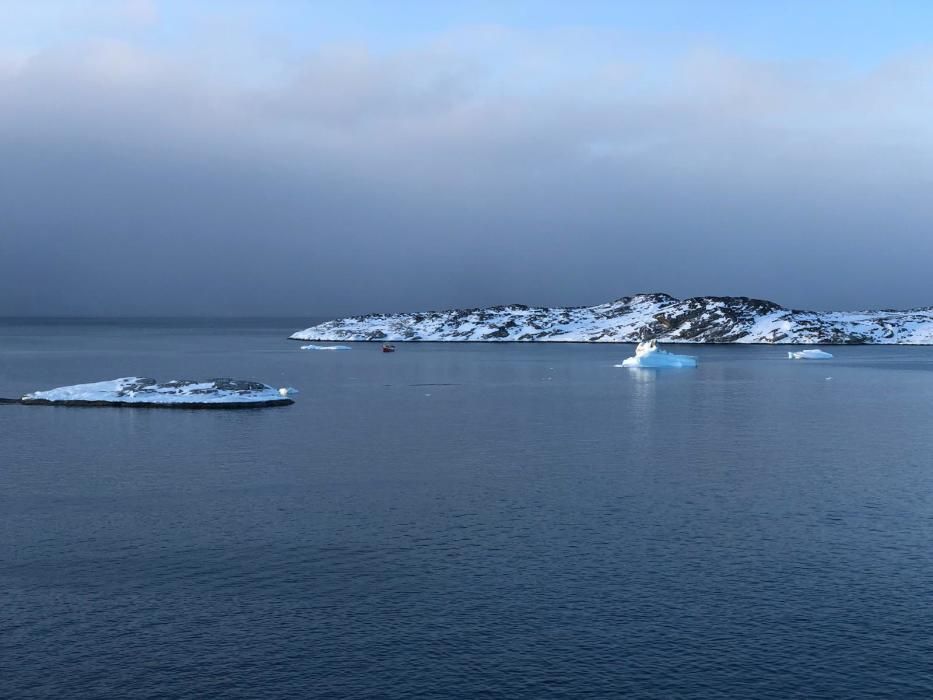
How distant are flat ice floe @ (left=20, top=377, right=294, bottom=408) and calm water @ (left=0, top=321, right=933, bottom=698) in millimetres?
11201

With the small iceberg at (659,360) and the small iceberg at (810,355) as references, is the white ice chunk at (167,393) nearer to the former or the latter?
the small iceberg at (659,360)

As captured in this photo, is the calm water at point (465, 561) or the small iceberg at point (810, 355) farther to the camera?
the small iceberg at point (810, 355)

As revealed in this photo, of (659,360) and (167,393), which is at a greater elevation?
(167,393)

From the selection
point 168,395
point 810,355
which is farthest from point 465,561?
point 810,355

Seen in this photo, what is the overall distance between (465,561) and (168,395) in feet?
181

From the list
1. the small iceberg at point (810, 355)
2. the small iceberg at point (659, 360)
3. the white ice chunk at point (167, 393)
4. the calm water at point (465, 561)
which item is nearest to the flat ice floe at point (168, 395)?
the white ice chunk at point (167, 393)

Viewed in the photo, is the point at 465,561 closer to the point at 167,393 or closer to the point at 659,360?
the point at 167,393

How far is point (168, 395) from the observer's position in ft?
258

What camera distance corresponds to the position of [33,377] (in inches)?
4599

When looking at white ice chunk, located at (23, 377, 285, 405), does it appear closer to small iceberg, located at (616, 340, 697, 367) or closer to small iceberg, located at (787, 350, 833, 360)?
small iceberg, located at (616, 340, 697, 367)

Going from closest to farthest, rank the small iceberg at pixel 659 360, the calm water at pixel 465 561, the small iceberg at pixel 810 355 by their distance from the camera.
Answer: the calm water at pixel 465 561 → the small iceberg at pixel 659 360 → the small iceberg at pixel 810 355

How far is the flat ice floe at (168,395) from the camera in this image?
252 ft

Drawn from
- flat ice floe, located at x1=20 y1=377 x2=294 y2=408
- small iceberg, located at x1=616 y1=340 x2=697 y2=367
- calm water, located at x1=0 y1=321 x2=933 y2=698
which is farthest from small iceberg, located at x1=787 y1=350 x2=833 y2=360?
flat ice floe, located at x1=20 y1=377 x2=294 y2=408

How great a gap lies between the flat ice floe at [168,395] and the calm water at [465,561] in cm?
1120
